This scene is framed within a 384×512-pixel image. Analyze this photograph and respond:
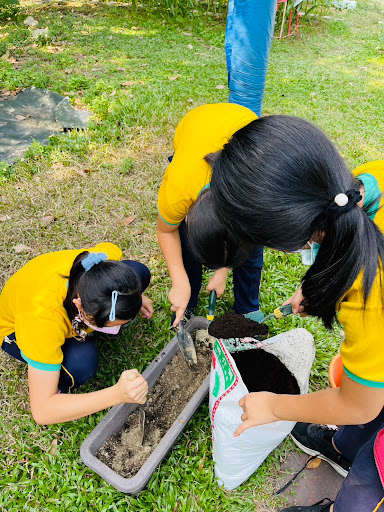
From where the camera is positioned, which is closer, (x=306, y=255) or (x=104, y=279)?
(x=306, y=255)

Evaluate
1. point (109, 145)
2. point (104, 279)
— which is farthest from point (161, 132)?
point (104, 279)

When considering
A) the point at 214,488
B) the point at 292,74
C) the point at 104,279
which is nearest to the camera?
the point at 104,279

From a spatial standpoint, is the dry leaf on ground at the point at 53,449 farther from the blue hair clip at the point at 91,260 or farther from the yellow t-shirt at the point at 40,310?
the blue hair clip at the point at 91,260

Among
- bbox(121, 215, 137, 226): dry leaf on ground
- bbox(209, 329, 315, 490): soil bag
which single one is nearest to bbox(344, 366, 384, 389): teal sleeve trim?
bbox(209, 329, 315, 490): soil bag

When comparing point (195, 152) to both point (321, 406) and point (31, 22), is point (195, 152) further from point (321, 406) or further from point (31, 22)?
point (31, 22)

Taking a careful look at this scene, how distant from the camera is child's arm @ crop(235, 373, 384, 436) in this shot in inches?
38.4

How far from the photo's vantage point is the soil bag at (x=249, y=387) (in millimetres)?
1320

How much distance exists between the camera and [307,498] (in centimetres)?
154

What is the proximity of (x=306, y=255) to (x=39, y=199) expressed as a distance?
2.15 m

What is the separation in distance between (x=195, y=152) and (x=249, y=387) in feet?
3.19

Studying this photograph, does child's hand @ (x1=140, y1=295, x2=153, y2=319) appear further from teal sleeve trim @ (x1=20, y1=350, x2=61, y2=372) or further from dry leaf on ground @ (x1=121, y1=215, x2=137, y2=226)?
dry leaf on ground @ (x1=121, y1=215, x2=137, y2=226)

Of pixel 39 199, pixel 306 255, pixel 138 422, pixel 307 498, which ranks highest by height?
pixel 306 255

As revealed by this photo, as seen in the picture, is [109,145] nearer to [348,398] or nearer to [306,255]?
[306,255]

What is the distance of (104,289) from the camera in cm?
135
